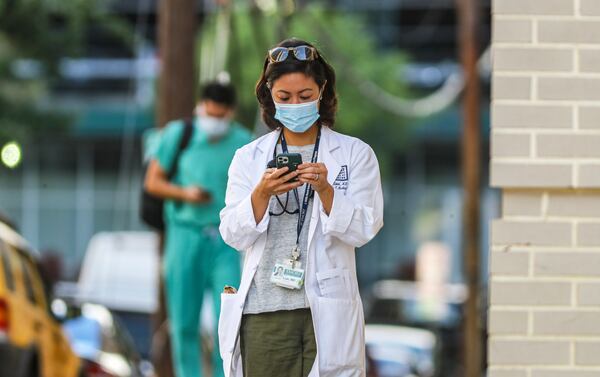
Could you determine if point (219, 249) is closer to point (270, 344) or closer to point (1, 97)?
point (270, 344)

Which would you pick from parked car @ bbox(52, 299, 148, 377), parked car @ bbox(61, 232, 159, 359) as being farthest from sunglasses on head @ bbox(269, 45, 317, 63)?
parked car @ bbox(61, 232, 159, 359)

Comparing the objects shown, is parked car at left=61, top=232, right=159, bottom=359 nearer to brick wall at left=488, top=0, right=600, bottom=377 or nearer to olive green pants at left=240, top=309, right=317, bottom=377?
brick wall at left=488, top=0, right=600, bottom=377

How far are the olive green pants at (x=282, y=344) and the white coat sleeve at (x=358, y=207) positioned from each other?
0.30 metres

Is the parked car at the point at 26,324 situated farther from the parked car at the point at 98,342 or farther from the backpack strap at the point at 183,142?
the backpack strap at the point at 183,142

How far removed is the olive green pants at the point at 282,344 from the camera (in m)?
5.07

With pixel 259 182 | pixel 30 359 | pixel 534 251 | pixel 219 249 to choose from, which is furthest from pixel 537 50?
pixel 30 359

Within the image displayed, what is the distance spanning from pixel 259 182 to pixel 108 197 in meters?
43.8

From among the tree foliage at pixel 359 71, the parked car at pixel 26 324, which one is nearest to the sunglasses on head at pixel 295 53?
the parked car at pixel 26 324

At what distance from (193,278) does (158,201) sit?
2.26 ft

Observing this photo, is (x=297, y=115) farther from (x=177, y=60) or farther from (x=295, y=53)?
(x=177, y=60)

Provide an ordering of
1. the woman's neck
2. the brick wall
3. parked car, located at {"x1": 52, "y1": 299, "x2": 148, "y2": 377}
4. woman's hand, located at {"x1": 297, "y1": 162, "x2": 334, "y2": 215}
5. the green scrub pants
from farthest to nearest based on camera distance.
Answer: parked car, located at {"x1": 52, "y1": 299, "x2": 148, "y2": 377} < the green scrub pants < the brick wall < the woman's neck < woman's hand, located at {"x1": 297, "y1": 162, "x2": 334, "y2": 215}

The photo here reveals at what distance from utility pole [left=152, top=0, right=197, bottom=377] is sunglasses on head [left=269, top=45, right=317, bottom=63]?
24.0 ft

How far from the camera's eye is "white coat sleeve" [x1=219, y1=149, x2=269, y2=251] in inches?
198

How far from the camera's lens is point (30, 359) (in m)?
9.34
